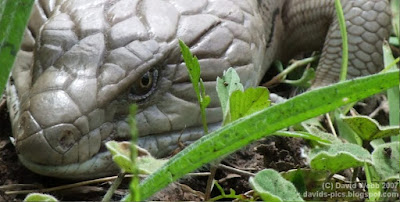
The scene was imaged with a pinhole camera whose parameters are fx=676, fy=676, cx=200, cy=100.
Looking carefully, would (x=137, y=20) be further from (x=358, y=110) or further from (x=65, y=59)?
(x=358, y=110)

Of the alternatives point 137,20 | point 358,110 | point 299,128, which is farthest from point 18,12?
point 358,110

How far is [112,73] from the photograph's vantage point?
77.7 inches

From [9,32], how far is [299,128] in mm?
1026

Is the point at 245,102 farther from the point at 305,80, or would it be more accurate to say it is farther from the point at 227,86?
the point at 305,80

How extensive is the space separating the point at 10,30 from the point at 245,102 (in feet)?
1.92

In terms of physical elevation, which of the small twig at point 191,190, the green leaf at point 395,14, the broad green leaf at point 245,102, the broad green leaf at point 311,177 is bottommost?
the small twig at point 191,190

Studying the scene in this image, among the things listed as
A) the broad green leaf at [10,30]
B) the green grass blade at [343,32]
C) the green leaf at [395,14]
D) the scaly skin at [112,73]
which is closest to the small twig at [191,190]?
the scaly skin at [112,73]

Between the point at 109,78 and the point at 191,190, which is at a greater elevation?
the point at 109,78

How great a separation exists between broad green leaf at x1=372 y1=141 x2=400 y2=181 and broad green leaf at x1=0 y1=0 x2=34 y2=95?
950 millimetres

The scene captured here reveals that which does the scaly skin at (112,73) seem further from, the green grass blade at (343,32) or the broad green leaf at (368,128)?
the broad green leaf at (368,128)

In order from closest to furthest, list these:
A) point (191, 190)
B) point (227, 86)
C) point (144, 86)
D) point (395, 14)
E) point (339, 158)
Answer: point (339, 158) → point (227, 86) → point (191, 190) → point (144, 86) → point (395, 14)

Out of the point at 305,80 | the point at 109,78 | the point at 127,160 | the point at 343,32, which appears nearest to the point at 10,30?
the point at 127,160

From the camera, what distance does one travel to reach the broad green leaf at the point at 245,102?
166cm

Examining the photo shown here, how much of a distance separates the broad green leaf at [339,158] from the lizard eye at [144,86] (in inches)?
22.3
